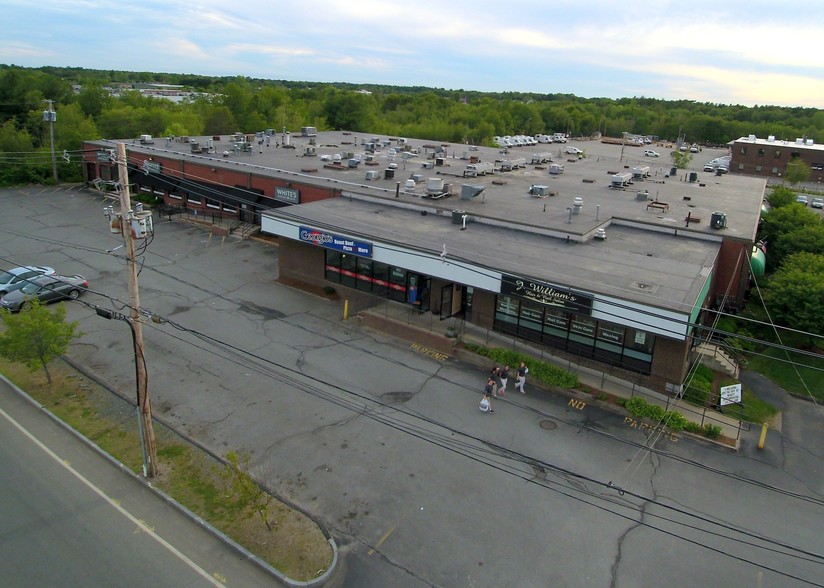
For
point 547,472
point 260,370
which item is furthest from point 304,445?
point 547,472

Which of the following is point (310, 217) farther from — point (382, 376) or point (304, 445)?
point (304, 445)

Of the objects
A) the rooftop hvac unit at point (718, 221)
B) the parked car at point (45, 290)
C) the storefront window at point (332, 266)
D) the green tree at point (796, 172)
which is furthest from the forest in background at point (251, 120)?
the rooftop hvac unit at point (718, 221)

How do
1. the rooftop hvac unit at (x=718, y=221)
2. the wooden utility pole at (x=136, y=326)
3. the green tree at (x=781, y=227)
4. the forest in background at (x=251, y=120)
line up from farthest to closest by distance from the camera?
the forest in background at (x=251, y=120) → the green tree at (x=781, y=227) → the rooftop hvac unit at (x=718, y=221) → the wooden utility pole at (x=136, y=326)

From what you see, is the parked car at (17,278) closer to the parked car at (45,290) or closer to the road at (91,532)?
the parked car at (45,290)

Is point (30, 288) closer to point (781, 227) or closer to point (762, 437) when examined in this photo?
point (762, 437)

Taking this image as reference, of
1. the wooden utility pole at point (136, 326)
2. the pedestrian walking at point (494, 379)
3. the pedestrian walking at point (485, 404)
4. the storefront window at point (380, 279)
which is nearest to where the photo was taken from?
the wooden utility pole at point (136, 326)

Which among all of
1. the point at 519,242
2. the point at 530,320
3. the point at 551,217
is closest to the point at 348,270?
the point at 519,242
